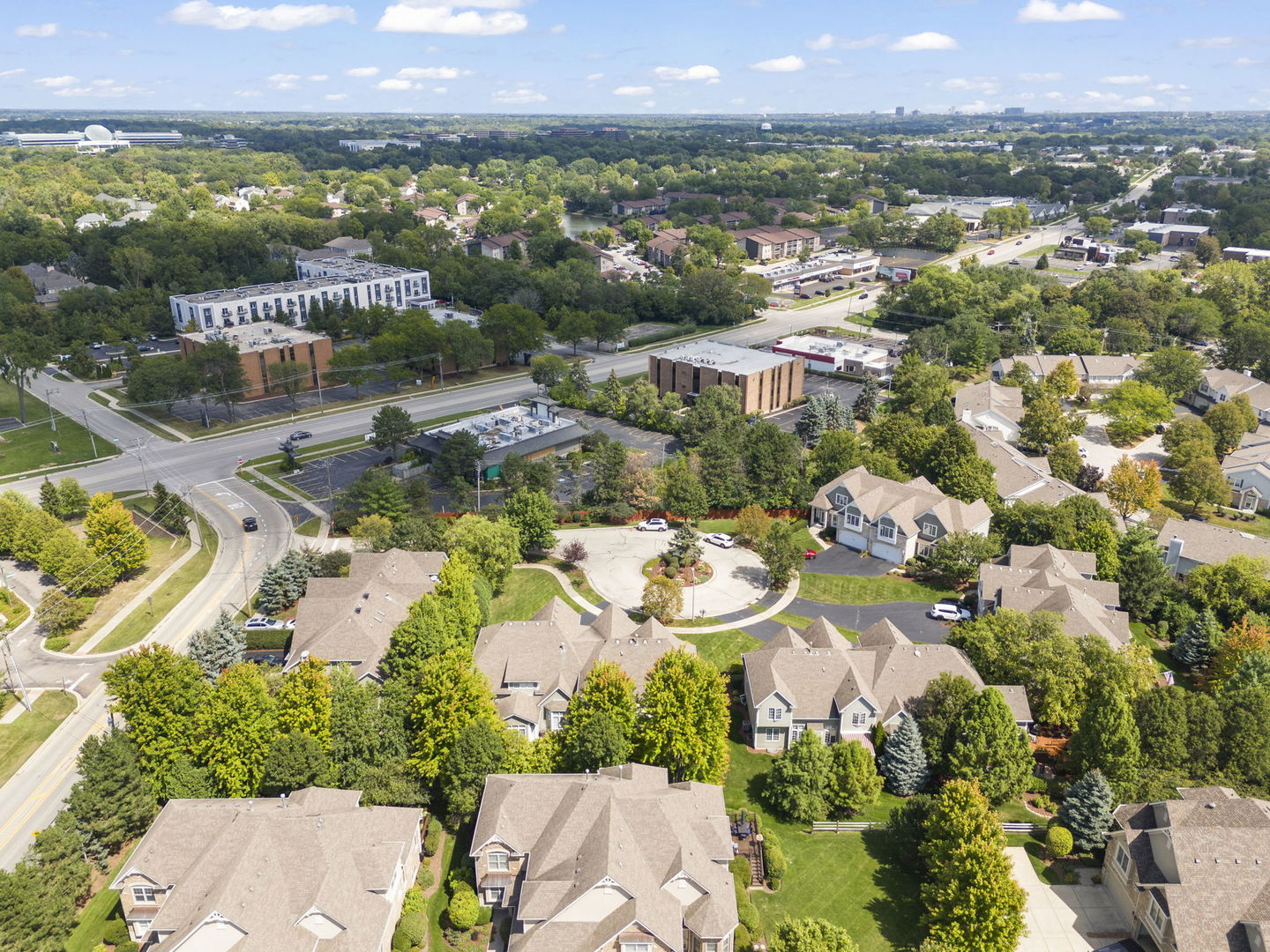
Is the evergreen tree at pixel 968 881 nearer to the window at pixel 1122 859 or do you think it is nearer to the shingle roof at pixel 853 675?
the window at pixel 1122 859

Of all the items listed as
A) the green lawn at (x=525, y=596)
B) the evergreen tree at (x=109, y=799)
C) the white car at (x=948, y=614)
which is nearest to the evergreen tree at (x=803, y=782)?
the white car at (x=948, y=614)

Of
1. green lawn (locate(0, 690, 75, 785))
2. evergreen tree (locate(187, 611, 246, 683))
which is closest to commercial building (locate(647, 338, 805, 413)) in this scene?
evergreen tree (locate(187, 611, 246, 683))

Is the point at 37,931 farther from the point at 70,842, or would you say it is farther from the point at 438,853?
the point at 438,853

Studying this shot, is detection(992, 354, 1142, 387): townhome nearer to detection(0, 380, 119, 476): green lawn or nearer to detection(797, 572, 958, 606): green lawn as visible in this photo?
detection(797, 572, 958, 606): green lawn

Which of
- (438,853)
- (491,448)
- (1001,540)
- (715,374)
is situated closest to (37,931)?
(438,853)

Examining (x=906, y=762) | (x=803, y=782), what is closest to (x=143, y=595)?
(x=803, y=782)

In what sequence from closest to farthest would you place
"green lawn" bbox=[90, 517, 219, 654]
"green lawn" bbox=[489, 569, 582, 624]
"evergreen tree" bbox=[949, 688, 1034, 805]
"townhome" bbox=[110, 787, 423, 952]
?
1. "townhome" bbox=[110, 787, 423, 952]
2. "evergreen tree" bbox=[949, 688, 1034, 805]
3. "green lawn" bbox=[90, 517, 219, 654]
4. "green lawn" bbox=[489, 569, 582, 624]
